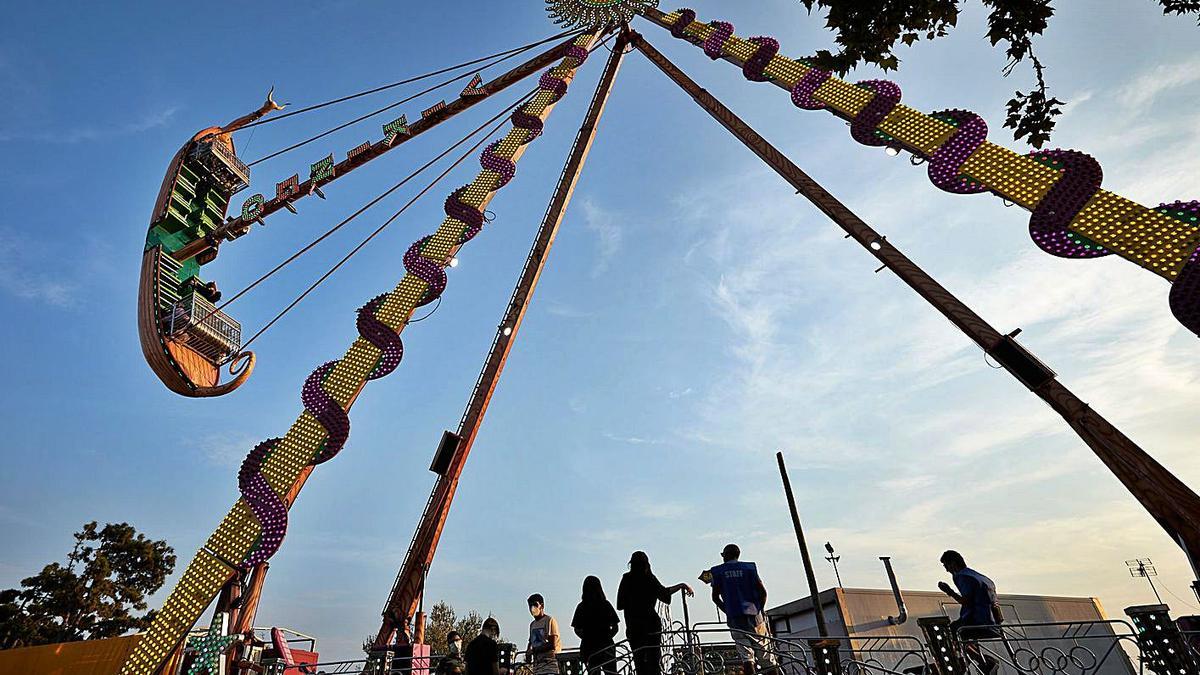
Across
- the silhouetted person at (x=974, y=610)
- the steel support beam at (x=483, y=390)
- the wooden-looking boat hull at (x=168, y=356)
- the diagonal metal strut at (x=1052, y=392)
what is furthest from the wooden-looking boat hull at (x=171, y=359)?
the silhouetted person at (x=974, y=610)

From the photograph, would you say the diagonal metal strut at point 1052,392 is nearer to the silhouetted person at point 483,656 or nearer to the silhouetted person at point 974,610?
the silhouetted person at point 974,610

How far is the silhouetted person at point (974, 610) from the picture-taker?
18.4 feet

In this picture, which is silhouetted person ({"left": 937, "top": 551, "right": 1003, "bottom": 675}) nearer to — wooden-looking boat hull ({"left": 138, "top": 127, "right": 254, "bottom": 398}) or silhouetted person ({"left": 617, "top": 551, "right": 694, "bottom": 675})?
silhouetted person ({"left": 617, "top": 551, "right": 694, "bottom": 675})

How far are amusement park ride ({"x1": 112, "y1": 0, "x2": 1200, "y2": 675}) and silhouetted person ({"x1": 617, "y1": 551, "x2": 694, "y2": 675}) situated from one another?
3.29 metres

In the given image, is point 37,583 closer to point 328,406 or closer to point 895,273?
point 328,406

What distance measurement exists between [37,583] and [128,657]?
34057 mm

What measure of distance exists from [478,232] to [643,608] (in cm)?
734

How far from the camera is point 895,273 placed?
7516 mm

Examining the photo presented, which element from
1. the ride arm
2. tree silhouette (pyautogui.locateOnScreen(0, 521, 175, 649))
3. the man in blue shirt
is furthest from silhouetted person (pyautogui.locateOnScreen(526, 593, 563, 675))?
tree silhouette (pyautogui.locateOnScreen(0, 521, 175, 649))

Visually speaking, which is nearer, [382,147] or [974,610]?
[974,610]

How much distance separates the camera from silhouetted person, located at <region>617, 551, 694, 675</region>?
6004 millimetres

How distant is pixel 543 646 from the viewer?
713 centimetres

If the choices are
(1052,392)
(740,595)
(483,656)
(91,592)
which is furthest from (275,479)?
(91,592)

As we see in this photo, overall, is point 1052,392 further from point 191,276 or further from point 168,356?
point 191,276
